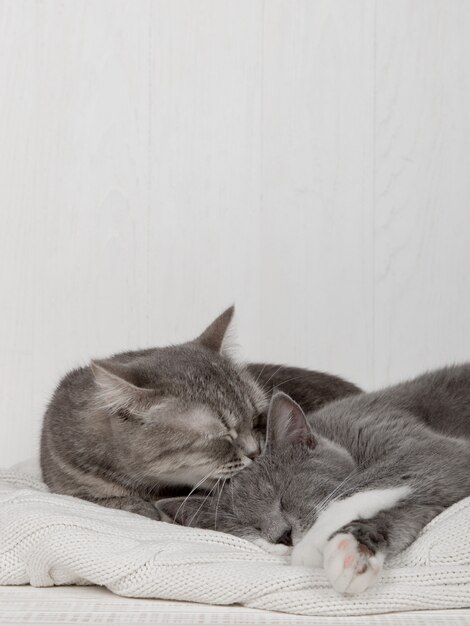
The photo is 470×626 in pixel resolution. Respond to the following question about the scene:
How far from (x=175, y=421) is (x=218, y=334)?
32 centimetres

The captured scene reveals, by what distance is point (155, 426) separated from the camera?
1924mm

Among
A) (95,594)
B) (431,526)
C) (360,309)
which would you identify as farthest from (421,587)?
(360,309)

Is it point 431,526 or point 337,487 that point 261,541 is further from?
point 431,526

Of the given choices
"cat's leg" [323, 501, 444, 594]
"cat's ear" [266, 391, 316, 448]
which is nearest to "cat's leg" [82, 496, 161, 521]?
"cat's ear" [266, 391, 316, 448]

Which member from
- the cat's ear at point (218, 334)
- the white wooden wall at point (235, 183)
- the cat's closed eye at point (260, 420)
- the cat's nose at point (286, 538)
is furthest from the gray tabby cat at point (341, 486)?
the white wooden wall at point (235, 183)

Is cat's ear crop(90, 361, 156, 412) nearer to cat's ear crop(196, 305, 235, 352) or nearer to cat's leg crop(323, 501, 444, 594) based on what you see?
cat's ear crop(196, 305, 235, 352)

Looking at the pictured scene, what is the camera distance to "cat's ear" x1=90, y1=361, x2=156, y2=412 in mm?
1847

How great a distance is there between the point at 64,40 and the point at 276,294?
1005 millimetres

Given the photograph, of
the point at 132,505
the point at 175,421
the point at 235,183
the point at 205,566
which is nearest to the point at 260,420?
the point at 175,421

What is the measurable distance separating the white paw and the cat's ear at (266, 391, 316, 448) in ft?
1.24

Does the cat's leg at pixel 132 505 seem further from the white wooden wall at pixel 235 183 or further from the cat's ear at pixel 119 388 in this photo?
the white wooden wall at pixel 235 183

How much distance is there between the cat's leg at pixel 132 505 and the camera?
Result: 1966mm

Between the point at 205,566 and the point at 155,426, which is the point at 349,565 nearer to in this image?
the point at 205,566

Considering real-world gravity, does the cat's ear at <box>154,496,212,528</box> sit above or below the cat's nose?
below
